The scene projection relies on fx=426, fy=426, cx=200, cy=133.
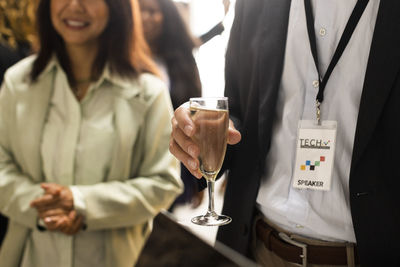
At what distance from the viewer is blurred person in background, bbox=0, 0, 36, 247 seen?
6.61 feet

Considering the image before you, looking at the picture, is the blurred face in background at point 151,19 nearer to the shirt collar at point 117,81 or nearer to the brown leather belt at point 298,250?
the shirt collar at point 117,81

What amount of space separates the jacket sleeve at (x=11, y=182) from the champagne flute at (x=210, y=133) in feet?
3.69

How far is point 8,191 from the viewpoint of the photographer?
6.05 ft

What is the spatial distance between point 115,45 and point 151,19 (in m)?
0.20

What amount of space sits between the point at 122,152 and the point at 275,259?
2.74 feet

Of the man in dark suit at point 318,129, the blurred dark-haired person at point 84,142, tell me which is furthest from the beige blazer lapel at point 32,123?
the man in dark suit at point 318,129

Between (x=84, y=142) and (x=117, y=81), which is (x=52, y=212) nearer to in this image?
(x=84, y=142)

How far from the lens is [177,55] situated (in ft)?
6.35

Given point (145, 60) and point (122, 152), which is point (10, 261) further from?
point (145, 60)

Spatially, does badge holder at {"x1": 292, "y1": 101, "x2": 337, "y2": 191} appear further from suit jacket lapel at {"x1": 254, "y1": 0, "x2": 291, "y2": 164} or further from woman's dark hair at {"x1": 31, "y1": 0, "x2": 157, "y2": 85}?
woman's dark hair at {"x1": 31, "y1": 0, "x2": 157, "y2": 85}

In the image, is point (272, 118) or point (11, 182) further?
point (11, 182)

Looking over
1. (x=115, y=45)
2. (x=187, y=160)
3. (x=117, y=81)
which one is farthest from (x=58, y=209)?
(x=187, y=160)

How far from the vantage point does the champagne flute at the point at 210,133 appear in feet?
3.00

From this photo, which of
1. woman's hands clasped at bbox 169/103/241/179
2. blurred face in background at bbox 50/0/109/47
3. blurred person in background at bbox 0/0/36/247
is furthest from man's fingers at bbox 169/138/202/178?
blurred person in background at bbox 0/0/36/247
